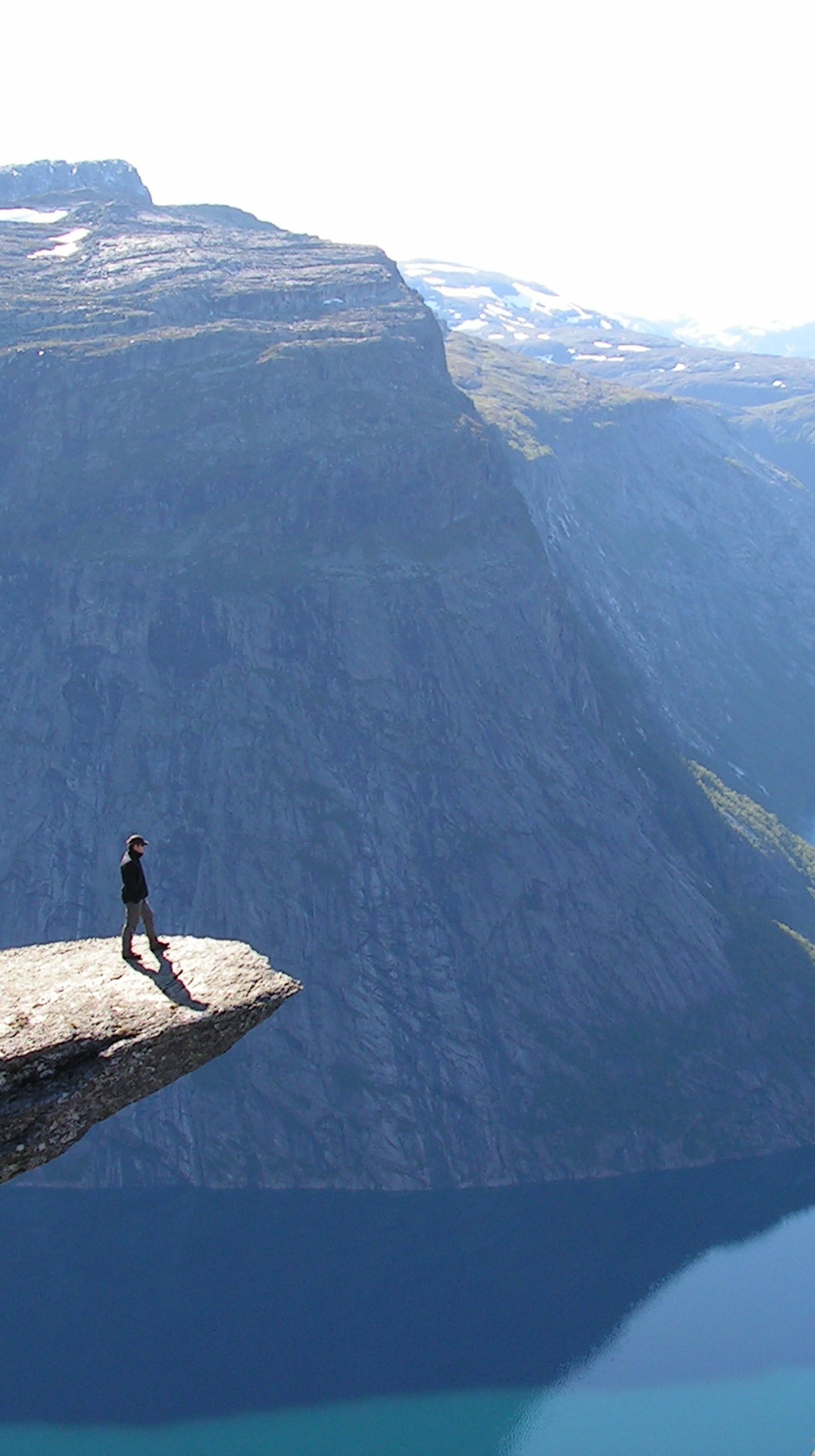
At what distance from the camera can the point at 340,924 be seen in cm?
14912

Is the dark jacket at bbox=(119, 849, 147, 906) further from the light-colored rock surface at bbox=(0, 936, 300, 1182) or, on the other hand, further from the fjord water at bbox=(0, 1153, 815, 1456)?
the fjord water at bbox=(0, 1153, 815, 1456)

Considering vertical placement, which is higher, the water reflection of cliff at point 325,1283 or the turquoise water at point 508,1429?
the water reflection of cliff at point 325,1283

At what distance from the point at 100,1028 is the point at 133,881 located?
174 inches

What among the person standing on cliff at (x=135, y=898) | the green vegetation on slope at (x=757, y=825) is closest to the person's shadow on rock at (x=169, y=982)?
the person standing on cliff at (x=135, y=898)

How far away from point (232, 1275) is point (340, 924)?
41131 millimetres

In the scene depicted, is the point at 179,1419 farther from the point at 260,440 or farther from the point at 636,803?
the point at 260,440

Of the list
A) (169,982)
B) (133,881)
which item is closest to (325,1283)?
(133,881)

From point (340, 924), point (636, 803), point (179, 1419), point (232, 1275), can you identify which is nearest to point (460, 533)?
point (636, 803)

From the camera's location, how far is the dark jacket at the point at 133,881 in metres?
25.6

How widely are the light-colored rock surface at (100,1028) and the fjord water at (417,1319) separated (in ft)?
299

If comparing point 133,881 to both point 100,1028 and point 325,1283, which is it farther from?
point 325,1283

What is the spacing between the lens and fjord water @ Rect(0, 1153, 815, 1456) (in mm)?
102312

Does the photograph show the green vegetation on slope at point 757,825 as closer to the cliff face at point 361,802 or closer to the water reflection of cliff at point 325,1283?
the cliff face at point 361,802

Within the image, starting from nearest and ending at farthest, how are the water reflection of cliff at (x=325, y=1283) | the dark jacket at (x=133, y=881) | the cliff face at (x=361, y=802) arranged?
the dark jacket at (x=133, y=881)
the water reflection of cliff at (x=325, y=1283)
the cliff face at (x=361, y=802)
